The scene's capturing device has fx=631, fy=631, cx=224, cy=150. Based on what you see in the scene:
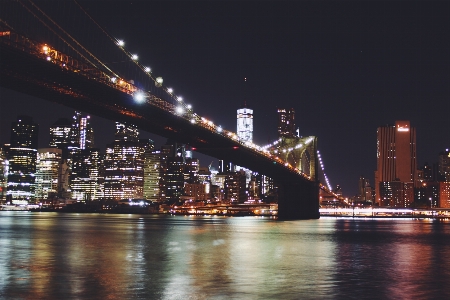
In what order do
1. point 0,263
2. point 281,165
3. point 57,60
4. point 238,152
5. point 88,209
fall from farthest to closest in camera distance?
point 88,209 < point 281,165 < point 238,152 < point 57,60 < point 0,263

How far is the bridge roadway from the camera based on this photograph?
34.7 m

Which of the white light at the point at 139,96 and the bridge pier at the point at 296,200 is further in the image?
the bridge pier at the point at 296,200

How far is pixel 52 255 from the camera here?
75.8 ft

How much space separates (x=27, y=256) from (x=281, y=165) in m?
52.3

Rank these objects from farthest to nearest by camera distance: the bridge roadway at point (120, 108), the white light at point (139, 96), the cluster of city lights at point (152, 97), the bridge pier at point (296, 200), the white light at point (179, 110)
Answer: the bridge pier at point (296, 200) < the white light at point (179, 110) < the white light at point (139, 96) < the cluster of city lights at point (152, 97) < the bridge roadway at point (120, 108)

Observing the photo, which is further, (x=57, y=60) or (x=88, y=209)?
(x=88, y=209)

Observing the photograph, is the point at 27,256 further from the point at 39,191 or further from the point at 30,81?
the point at 39,191

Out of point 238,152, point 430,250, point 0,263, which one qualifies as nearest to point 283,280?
point 0,263

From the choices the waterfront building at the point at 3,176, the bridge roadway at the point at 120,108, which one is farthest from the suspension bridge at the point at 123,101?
the waterfront building at the point at 3,176

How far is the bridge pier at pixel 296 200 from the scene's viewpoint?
82.8 meters

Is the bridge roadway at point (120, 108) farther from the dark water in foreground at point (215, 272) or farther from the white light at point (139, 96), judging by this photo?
the dark water in foreground at point (215, 272)

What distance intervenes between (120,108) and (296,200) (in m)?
41.9

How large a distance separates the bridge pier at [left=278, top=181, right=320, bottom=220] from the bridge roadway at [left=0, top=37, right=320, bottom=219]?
0.13 metres

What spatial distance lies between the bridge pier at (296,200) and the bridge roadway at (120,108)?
0.13 m
